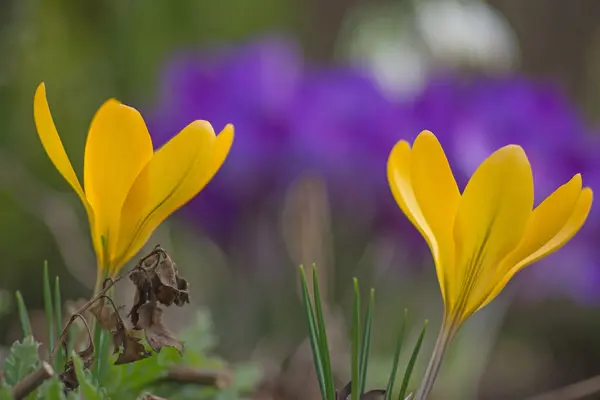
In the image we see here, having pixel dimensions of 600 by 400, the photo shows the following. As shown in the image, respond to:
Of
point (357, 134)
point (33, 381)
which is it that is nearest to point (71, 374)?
point (33, 381)

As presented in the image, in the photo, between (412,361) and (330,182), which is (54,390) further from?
(330,182)

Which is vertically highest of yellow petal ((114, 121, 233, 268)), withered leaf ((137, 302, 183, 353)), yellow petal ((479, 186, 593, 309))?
yellow petal ((114, 121, 233, 268))

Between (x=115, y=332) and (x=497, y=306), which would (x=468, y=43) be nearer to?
(x=497, y=306)

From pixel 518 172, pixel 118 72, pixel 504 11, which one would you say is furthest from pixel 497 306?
pixel 504 11

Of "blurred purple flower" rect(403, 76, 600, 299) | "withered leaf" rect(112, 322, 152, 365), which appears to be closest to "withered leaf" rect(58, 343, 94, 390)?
"withered leaf" rect(112, 322, 152, 365)

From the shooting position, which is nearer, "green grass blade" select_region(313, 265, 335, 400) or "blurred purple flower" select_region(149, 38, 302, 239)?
"green grass blade" select_region(313, 265, 335, 400)

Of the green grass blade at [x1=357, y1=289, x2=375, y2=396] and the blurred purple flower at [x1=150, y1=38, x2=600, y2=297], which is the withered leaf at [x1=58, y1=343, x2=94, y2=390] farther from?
the blurred purple flower at [x1=150, y1=38, x2=600, y2=297]
